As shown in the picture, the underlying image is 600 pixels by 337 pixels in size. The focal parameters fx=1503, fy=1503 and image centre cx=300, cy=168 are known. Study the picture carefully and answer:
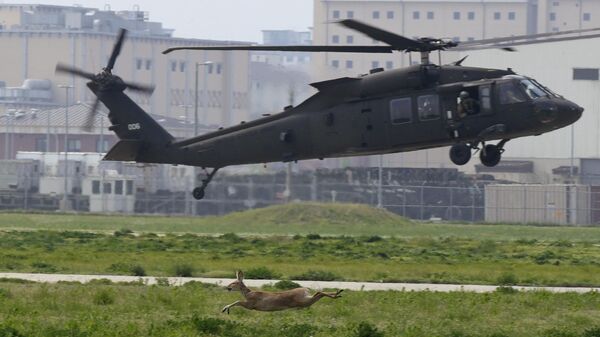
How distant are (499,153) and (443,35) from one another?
131049 mm

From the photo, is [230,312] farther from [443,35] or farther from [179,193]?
[443,35]

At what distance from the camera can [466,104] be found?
37375 mm

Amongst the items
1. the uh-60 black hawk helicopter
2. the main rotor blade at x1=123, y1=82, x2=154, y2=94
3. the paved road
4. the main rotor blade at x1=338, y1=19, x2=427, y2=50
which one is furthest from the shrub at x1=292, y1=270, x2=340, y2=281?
the main rotor blade at x1=123, y1=82, x2=154, y2=94

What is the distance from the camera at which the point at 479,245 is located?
45.9 meters

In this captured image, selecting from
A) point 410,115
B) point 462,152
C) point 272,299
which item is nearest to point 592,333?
point 272,299

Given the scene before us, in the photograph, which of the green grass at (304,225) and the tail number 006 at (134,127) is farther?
the green grass at (304,225)

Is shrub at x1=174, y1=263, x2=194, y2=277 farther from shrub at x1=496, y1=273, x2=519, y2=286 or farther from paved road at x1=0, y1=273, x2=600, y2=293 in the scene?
shrub at x1=496, y1=273, x2=519, y2=286

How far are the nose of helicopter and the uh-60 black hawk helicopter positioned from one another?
2 cm

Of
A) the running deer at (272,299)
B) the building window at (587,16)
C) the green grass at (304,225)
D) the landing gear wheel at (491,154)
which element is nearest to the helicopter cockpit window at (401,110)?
the landing gear wheel at (491,154)

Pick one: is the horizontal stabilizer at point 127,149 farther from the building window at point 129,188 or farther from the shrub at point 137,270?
the building window at point 129,188

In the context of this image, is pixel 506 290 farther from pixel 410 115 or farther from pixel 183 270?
pixel 410 115

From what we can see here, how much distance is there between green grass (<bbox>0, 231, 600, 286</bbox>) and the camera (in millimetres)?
33844

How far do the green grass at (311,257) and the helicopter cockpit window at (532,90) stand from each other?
4294mm

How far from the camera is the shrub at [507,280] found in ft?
108
